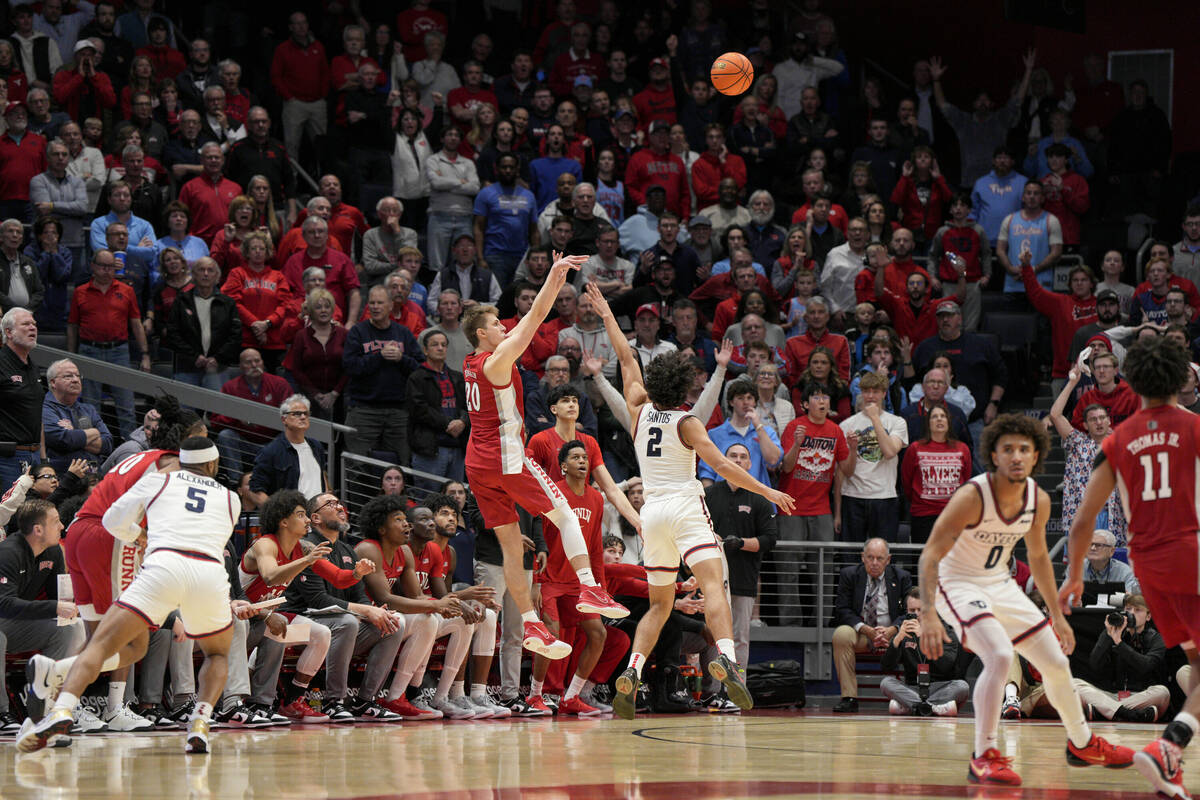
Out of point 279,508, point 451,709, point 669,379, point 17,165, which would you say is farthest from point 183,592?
point 17,165

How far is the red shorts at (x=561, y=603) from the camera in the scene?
491 inches

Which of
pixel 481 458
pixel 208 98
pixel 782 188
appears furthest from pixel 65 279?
pixel 782 188

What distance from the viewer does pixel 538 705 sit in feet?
39.9

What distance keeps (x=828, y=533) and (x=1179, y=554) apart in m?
7.63

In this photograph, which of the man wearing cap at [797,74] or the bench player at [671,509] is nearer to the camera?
the bench player at [671,509]

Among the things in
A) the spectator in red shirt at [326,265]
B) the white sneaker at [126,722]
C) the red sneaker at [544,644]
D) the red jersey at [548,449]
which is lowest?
the white sneaker at [126,722]

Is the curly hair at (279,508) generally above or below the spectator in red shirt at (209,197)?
below

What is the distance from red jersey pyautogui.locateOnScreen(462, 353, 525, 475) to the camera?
1084 cm

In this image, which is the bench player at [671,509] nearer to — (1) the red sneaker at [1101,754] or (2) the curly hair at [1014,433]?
(2) the curly hair at [1014,433]

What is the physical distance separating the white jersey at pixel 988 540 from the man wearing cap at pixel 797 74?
13471 millimetres

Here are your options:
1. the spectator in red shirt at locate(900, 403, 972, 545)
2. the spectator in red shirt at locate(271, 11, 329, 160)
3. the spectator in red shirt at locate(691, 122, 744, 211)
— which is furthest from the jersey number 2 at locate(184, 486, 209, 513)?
the spectator in red shirt at locate(691, 122, 744, 211)

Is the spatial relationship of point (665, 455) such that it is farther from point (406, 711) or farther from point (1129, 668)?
point (1129, 668)

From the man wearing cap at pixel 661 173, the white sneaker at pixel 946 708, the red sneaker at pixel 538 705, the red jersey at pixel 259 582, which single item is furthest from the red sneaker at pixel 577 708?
the man wearing cap at pixel 661 173

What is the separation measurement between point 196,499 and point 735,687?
12.4ft
